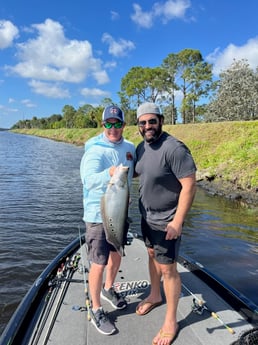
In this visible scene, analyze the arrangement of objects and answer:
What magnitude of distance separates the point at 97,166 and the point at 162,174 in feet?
2.33

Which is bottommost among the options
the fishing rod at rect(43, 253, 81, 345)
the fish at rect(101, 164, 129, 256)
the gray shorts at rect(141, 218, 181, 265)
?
the fishing rod at rect(43, 253, 81, 345)

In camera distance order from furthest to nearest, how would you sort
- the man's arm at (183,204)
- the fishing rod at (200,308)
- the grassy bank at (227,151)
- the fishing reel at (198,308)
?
the grassy bank at (227,151), the fishing reel at (198,308), the fishing rod at (200,308), the man's arm at (183,204)

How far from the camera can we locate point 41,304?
395 cm

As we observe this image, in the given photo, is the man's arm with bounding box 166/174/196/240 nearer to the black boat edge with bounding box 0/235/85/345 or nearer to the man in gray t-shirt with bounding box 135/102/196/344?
the man in gray t-shirt with bounding box 135/102/196/344

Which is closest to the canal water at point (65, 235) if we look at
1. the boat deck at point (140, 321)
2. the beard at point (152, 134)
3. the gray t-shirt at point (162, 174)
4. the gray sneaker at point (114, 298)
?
the boat deck at point (140, 321)

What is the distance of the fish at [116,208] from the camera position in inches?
126

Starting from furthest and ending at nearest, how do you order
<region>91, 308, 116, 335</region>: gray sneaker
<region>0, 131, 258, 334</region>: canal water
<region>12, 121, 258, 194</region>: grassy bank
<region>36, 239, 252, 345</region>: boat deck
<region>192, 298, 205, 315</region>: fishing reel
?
<region>12, 121, 258, 194</region>: grassy bank → <region>0, 131, 258, 334</region>: canal water → <region>192, 298, 205, 315</region>: fishing reel → <region>91, 308, 116, 335</region>: gray sneaker → <region>36, 239, 252, 345</region>: boat deck

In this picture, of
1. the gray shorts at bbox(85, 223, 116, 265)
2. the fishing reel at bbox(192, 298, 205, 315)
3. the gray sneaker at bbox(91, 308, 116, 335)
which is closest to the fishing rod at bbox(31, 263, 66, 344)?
the gray sneaker at bbox(91, 308, 116, 335)

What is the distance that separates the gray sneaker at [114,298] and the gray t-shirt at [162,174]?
1212 millimetres

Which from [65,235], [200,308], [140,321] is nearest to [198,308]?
[200,308]

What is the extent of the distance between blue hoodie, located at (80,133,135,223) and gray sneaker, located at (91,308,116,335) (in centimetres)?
110

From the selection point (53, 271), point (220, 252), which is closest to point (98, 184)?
point (53, 271)

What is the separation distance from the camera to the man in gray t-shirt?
3.21 meters

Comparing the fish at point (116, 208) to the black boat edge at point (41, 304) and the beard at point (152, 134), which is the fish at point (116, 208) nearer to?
the beard at point (152, 134)
